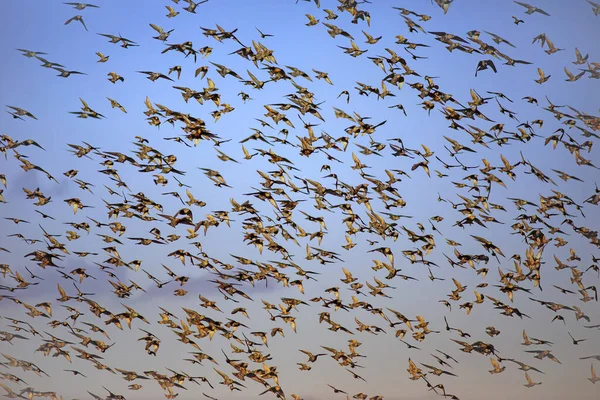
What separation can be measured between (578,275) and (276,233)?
17.0 metres

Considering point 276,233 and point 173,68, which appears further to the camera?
point 276,233

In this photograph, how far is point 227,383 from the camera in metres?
47.4

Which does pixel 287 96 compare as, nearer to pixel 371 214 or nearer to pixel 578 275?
pixel 371 214

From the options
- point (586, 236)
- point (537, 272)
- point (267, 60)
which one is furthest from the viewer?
point (586, 236)

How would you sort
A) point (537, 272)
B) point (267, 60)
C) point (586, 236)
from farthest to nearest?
point (586, 236)
point (537, 272)
point (267, 60)

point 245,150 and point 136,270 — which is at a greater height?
point 245,150

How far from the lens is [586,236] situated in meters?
49.4

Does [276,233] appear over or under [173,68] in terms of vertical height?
under

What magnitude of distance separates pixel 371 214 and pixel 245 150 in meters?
7.82

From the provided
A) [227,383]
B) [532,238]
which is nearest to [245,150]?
Result: [227,383]

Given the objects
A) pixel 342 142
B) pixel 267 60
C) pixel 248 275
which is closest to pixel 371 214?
pixel 342 142

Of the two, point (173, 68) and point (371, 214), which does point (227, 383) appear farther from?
point (173, 68)

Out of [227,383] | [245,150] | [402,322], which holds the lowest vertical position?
[227,383]

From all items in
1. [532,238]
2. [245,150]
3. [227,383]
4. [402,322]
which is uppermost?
[245,150]
